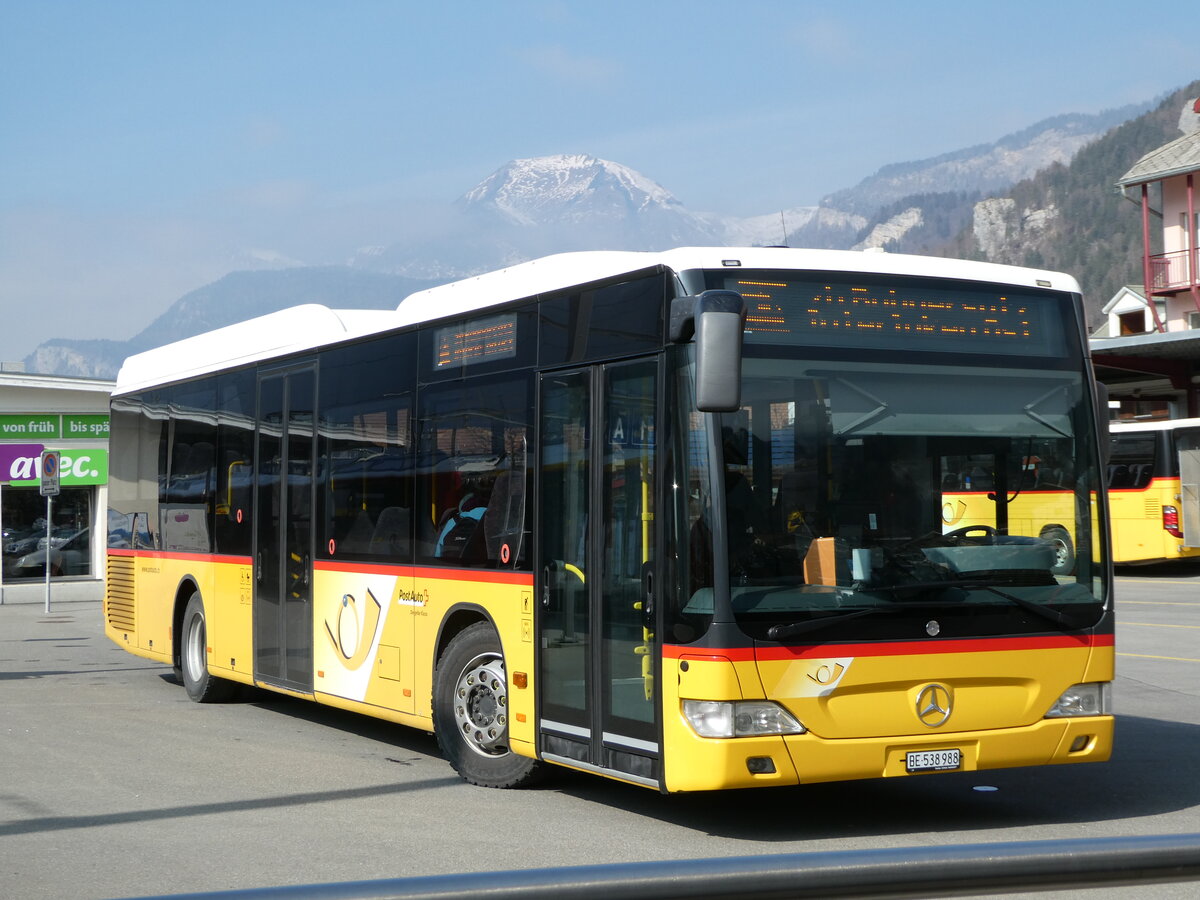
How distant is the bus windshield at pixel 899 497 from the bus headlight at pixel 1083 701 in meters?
0.34

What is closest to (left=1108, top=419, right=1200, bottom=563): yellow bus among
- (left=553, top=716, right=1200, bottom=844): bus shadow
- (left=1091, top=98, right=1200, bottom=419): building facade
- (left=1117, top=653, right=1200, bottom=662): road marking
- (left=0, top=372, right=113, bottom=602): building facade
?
(left=1091, top=98, right=1200, bottom=419): building facade

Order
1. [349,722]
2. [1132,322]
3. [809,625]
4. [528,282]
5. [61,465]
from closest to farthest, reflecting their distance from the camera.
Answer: [809,625]
[528,282]
[349,722]
[61,465]
[1132,322]

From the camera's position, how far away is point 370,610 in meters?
10.5

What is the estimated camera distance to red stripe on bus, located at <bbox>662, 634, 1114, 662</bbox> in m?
7.12

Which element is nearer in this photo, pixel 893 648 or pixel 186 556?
pixel 893 648

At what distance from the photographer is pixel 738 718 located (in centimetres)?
709

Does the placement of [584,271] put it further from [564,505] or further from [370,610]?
[370,610]

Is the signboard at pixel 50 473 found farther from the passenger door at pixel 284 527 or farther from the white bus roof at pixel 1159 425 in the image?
the white bus roof at pixel 1159 425

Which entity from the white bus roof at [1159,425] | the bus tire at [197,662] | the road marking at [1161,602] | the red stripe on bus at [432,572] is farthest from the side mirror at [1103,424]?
the white bus roof at [1159,425]

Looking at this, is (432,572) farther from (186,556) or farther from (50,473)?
(50,473)

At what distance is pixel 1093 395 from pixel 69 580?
30.6 m

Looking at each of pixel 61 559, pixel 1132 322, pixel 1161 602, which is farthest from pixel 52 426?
pixel 1132 322

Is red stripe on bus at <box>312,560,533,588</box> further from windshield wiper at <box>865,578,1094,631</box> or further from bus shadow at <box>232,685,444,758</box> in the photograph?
windshield wiper at <box>865,578,1094,631</box>

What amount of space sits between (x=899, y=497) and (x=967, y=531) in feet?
1.51
